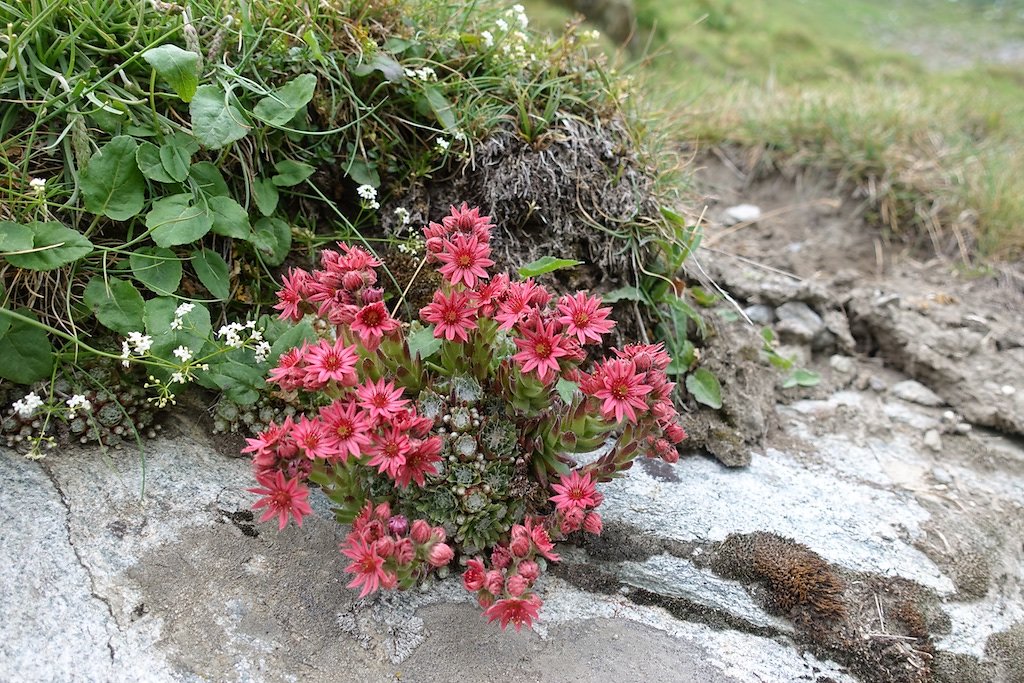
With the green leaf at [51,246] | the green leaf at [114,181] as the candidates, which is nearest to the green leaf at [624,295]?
the green leaf at [114,181]

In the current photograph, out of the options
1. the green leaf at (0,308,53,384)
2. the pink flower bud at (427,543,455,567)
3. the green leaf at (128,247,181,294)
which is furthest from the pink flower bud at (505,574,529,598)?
the green leaf at (0,308,53,384)

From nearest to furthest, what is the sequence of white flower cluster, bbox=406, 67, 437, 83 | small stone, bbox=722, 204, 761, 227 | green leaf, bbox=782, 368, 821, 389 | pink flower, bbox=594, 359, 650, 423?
pink flower, bbox=594, 359, 650, 423
white flower cluster, bbox=406, 67, 437, 83
green leaf, bbox=782, 368, 821, 389
small stone, bbox=722, 204, 761, 227

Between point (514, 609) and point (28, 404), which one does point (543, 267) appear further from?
point (28, 404)

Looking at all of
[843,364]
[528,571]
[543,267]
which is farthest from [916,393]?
[528,571]

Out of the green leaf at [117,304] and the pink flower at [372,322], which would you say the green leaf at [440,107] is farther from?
the green leaf at [117,304]

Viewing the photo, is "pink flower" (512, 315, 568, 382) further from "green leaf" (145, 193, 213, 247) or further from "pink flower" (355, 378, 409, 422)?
"green leaf" (145, 193, 213, 247)

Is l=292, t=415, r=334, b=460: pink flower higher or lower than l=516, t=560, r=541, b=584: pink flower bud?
higher

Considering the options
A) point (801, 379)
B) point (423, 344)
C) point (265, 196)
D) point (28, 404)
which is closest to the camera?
point (28, 404)

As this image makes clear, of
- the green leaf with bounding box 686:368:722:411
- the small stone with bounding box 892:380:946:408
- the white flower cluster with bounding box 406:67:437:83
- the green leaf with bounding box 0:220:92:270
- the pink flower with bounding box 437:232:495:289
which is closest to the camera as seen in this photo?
the pink flower with bounding box 437:232:495:289
